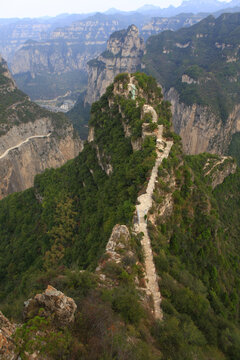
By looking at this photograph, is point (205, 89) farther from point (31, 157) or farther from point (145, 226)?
point (145, 226)

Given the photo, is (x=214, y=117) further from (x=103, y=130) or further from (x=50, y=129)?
(x=103, y=130)

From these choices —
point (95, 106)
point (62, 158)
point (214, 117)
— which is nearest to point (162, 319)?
point (95, 106)

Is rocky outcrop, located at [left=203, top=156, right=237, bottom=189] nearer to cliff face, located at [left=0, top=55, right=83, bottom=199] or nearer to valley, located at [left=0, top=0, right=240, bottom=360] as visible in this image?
valley, located at [left=0, top=0, right=240, bottom=360]

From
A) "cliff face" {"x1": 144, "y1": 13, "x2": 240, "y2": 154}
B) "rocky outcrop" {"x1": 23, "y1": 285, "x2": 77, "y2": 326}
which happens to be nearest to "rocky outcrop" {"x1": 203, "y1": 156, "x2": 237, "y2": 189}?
"rocky outcrop" {"x1": 23, "y1": 285, "x2": 77, "y2": 326}

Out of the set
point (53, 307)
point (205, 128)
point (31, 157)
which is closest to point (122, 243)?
point (53, 307)

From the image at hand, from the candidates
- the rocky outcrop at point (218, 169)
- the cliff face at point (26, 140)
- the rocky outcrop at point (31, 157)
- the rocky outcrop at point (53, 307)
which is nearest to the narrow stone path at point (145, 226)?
the rocky outcrop at point (53, 307)
